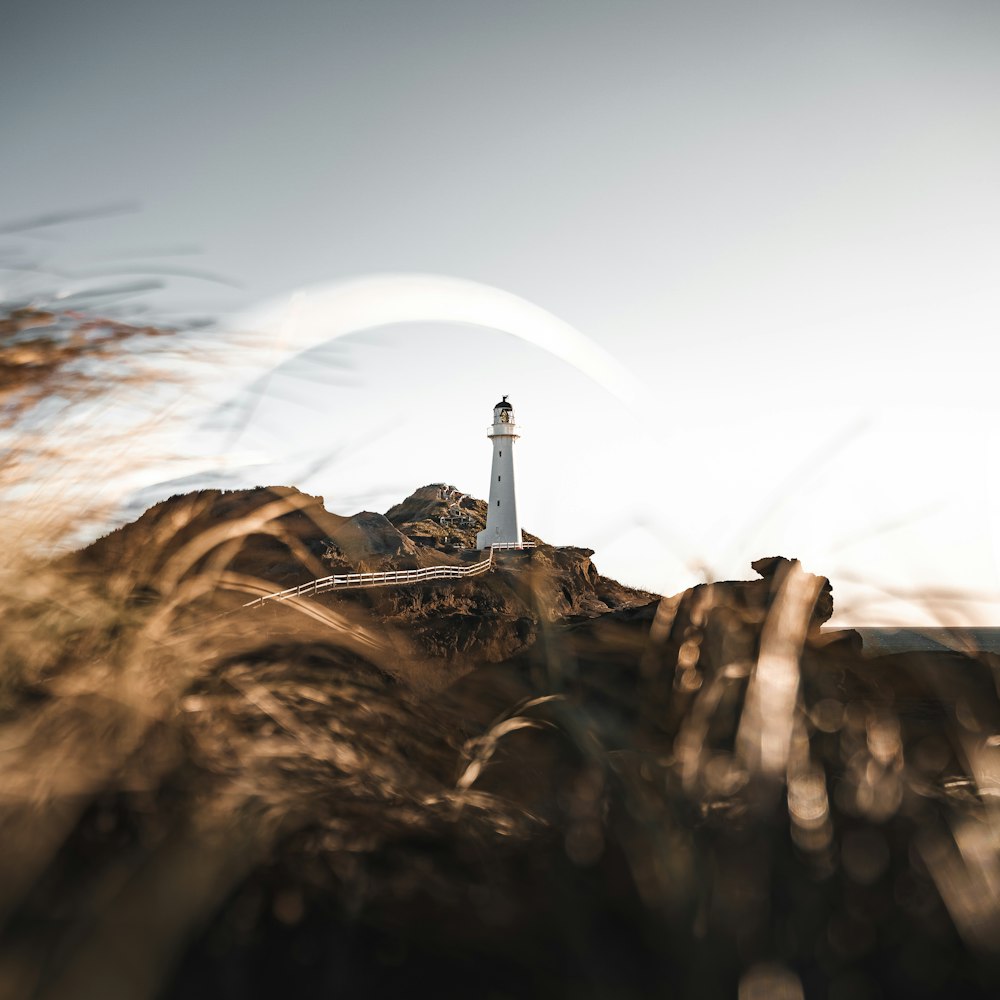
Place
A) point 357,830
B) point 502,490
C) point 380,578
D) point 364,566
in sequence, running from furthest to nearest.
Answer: point 502,490 → point 364,566 → point 380,578 → point 357,830

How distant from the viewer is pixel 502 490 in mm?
46281

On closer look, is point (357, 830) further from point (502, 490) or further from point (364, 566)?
point (502, 490)

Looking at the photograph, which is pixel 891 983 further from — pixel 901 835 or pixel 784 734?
pixel 784 734

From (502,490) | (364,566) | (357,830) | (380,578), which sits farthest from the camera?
(502,490)

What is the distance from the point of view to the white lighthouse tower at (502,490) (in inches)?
1811

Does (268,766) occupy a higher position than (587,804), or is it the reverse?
(268,766)

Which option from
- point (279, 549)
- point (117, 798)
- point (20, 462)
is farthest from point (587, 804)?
point (279, 549)

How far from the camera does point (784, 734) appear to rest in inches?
116

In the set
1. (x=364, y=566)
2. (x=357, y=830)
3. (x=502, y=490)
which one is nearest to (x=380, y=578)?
(x=364, y=566)

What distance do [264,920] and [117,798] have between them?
2.09ft

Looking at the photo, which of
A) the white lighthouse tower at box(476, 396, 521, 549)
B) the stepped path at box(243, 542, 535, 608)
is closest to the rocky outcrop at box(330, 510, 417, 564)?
the stepped path at box(243, 542, 535, 608)

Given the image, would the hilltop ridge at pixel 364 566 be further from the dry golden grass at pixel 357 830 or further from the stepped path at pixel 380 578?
the stepped path at pixel 380 578

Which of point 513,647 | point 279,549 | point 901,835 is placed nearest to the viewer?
point 901,835

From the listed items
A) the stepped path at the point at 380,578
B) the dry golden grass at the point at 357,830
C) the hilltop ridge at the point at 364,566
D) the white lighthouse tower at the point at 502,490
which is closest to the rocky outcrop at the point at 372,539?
the hilltop ridge at the point at 364,566
